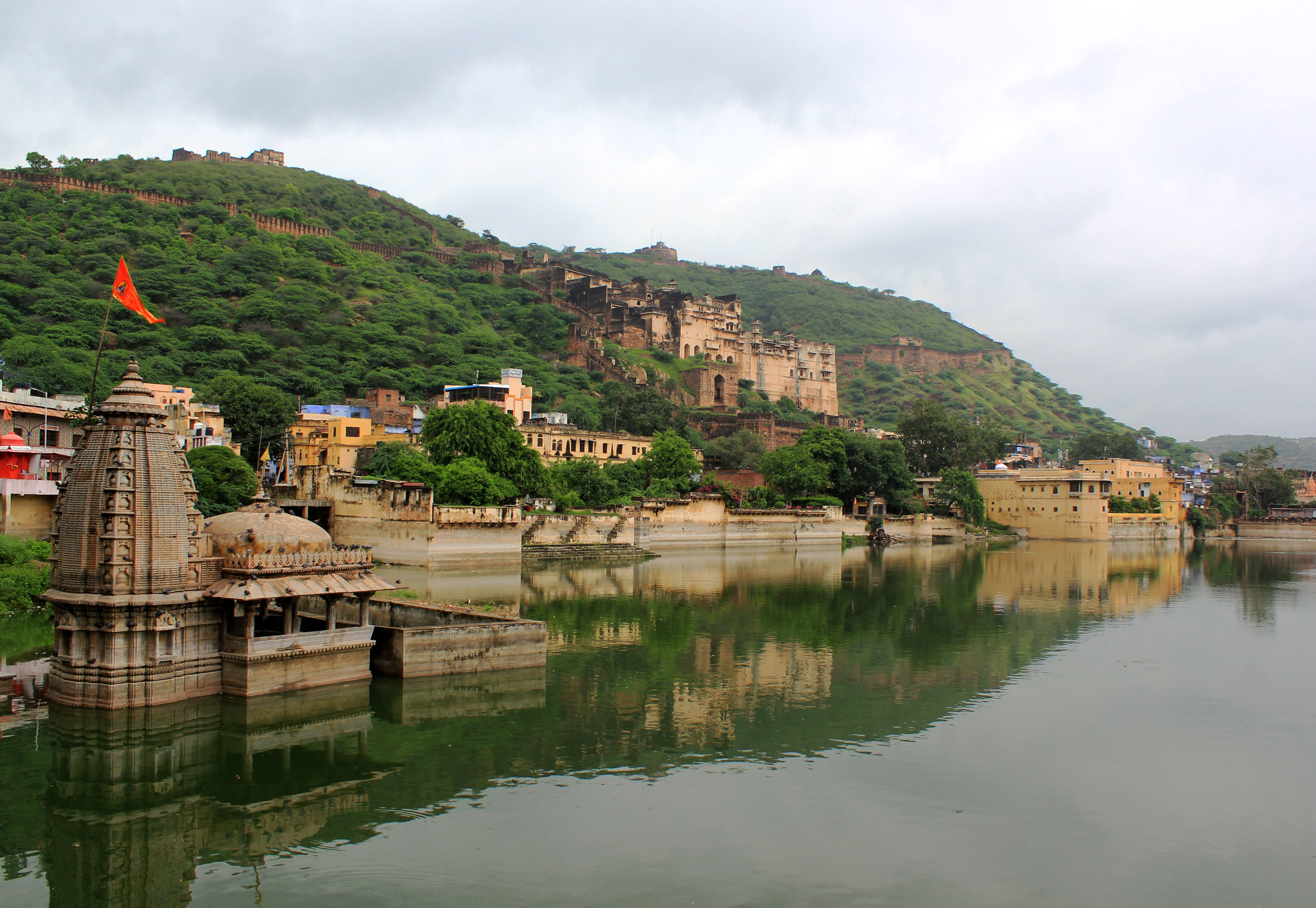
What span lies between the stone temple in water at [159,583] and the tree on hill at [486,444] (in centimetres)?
2785

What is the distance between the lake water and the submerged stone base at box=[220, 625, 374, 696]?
320mm

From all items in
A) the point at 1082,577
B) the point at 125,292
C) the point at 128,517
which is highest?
the point at 125,292

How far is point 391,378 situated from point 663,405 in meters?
20.7

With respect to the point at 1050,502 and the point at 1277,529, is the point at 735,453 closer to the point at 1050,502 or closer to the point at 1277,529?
the point at 1050,502

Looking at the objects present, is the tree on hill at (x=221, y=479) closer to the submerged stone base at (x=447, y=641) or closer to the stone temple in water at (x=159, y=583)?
the submerged stone base at (x=447, y=641)

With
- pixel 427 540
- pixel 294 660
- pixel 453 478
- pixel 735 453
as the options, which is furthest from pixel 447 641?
pixel 735 453

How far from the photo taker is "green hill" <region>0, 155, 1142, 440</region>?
2410 inches

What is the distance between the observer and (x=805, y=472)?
63250 millimetres

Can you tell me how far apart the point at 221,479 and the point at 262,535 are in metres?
21.7

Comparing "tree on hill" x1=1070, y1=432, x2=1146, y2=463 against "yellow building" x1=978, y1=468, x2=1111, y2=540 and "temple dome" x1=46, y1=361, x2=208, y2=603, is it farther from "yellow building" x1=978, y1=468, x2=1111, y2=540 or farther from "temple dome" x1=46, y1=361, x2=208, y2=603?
"temple dome" x1=46, y1=361, x2=208, y2=603

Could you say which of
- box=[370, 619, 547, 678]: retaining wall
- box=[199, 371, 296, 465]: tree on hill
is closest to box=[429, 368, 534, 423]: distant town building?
box=[199, 371, 296, 465]: tree on hill

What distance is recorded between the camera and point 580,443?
61000mm

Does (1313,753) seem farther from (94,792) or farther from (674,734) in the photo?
(94,792)

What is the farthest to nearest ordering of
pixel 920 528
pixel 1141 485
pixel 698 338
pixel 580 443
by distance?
pixel 698 338 < pixel 1141 485 < pixel 920 528 < pixel 580 443
